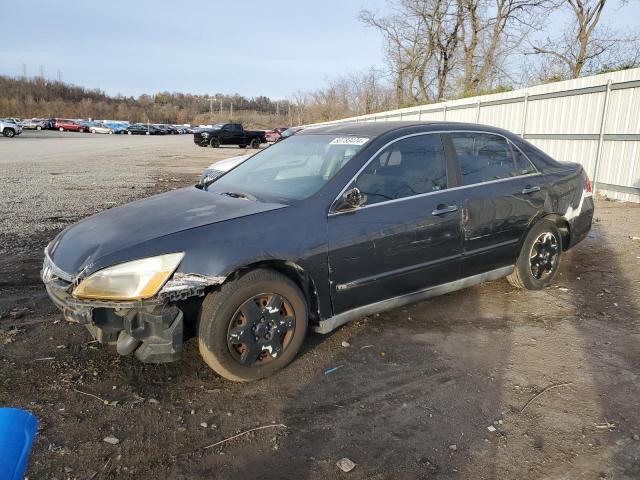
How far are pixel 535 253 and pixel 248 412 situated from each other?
3.20 meters

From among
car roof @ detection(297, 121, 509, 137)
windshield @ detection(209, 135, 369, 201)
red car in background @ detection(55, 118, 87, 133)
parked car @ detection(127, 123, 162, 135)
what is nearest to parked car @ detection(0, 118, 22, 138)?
red car in background @ detection(55, 118, 87, 133)

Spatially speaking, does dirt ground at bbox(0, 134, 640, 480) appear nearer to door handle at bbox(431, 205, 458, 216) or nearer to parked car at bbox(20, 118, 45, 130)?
door handle at bbox(431, 205, 458, 216)

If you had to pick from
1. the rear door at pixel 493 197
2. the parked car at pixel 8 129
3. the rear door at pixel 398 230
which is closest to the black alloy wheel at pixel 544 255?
the rear door at pixel 493 197

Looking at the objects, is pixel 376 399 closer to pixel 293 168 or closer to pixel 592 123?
pixel 293 168

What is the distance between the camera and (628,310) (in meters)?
Answer: 4.36

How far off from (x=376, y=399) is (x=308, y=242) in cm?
106

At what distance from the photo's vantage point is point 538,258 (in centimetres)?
473

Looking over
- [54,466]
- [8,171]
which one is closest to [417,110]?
[8,171]

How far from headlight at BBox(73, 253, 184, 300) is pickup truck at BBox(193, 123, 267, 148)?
3300 cm

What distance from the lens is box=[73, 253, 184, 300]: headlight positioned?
9.16 ft

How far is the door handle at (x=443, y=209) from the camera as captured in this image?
12.5ft

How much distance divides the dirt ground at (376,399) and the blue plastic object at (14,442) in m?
1.39

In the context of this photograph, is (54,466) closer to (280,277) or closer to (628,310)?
(280,277)

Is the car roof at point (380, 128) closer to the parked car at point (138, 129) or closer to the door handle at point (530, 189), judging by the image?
the door handle at point (530, 189)
